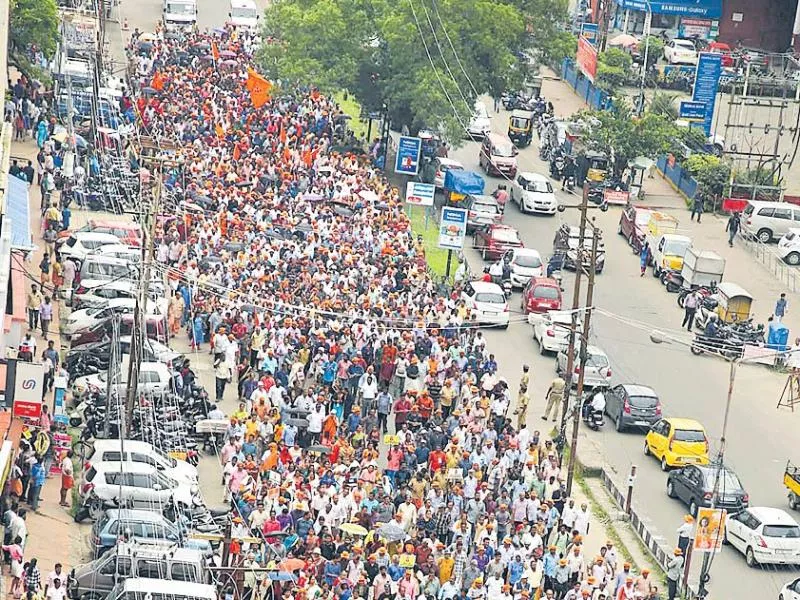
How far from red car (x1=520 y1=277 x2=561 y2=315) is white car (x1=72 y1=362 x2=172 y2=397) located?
542 inches

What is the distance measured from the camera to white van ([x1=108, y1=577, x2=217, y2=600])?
125 ft

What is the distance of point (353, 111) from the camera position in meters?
85.2

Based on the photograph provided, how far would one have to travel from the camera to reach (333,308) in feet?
178

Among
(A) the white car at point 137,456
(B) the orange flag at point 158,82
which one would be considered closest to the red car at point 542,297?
(A) the white car at point 137,456

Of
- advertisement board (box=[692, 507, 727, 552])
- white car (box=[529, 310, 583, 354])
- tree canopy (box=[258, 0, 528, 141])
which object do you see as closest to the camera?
advertisement board (box=[692, 507, 727, 552])

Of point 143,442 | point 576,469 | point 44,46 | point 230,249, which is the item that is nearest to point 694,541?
point 576,469

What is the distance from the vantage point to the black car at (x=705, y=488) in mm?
47688

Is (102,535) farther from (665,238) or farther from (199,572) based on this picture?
(665,238)

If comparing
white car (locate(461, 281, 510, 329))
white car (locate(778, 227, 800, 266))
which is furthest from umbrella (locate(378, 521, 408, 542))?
white car (locate(778, 227, 800, 266))

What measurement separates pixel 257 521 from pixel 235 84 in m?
38.4

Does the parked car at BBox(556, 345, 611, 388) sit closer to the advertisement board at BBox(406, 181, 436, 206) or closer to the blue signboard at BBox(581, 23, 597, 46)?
the advertisement board at BBox(406, 181, 436, 206)

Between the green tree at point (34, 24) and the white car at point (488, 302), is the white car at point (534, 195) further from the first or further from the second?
the green tree at point (34, 24)

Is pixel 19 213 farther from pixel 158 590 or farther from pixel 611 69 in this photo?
pixel 611 69

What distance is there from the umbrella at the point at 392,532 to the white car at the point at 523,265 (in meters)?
21.6
